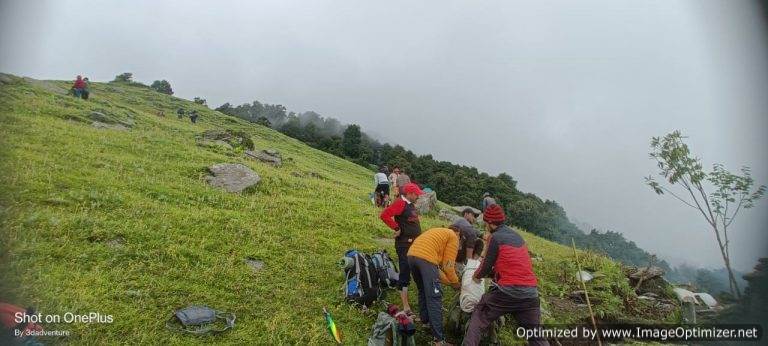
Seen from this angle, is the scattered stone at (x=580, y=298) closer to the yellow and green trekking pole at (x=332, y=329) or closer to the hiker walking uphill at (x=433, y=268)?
the hiker walking uphill at (x=433, y=268)

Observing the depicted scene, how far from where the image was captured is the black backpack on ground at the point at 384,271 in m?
8.92

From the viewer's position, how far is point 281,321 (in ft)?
24.5

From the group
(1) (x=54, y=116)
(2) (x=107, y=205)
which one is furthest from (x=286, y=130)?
(2) (x=107, y=205)

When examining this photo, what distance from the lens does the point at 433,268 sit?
300 inches

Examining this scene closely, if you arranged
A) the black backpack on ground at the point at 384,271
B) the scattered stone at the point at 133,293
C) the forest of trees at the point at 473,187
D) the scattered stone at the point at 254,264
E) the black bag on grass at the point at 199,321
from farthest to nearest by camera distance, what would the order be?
the forest of trees at the point at 473,187, the scattered stone at the point at 254,264, the black backpack on ground at the point at 384,271, the scattered stone at the point at 133,293, the black bag on grass at the point at 199,321

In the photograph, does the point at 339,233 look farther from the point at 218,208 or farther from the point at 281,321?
the point at 281,321

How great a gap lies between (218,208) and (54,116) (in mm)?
14939

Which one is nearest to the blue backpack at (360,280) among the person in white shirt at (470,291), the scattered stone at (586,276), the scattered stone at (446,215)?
the person in white shirt at (470,291)

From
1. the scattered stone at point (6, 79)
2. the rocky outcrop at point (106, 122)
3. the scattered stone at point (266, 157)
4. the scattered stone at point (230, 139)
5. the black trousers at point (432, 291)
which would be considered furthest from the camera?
the scattered stone at point (230, 139)

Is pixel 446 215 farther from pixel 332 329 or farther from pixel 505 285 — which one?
pixel 505 285

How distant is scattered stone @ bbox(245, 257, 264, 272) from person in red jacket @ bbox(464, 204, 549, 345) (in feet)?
15.4

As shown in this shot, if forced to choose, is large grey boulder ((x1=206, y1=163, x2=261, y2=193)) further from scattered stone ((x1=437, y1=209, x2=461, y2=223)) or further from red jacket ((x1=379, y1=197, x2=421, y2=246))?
scattered stone ((x1=437, y1=209, x2=461, y2=223))

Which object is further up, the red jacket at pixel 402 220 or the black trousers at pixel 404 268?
Answer: the red jacket at pixel 402 220

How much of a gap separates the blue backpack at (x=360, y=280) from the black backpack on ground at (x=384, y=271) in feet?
0.55
